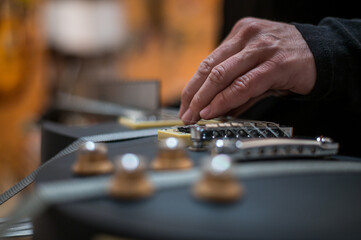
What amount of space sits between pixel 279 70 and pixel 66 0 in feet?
7.21

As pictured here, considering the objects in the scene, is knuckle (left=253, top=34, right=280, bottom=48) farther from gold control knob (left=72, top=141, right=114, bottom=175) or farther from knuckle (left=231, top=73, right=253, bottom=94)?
gold control knob (left=72, top=141, right=114, bottom=175)

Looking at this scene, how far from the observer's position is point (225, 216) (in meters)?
0.25

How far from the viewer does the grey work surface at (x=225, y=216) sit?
235mm

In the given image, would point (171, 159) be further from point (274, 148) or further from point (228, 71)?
point (228, 71)

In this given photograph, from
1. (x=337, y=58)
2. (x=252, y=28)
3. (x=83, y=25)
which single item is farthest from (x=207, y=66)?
(x=83, y=25)

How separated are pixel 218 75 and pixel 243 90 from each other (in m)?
0.05

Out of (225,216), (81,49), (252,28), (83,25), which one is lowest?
(225,216)

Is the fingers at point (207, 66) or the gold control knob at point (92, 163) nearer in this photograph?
the gold control knob at point (92, 163)

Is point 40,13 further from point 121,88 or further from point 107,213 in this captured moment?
point 107,213

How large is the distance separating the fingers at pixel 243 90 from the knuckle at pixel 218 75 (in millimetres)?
18

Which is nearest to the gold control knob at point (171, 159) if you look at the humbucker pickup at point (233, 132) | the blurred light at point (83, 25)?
the humbucker pickup at point (233, 132)

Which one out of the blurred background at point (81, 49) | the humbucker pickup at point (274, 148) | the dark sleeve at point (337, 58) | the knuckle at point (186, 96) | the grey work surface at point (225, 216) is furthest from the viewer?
the blurred background at point (81, 49)

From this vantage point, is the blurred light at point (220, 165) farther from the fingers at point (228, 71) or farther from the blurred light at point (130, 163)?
the fingers at point (228, 71)

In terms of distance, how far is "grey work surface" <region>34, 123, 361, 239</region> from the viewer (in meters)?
0.23
